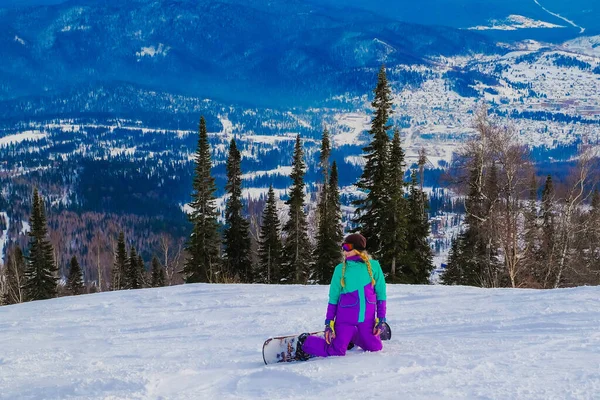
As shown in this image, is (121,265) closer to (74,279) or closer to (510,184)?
(74,279)

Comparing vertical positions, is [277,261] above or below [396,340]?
below

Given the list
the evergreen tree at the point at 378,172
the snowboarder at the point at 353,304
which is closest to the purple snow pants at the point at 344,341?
the snowboarder at the point at 353,304

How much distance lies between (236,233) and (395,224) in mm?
14045

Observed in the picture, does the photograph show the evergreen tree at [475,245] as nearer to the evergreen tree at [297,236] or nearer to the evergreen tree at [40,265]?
the evergreen tree at [297,236]

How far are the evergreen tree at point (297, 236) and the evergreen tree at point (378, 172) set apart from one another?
30.1 ft

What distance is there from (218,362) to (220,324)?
116 inches

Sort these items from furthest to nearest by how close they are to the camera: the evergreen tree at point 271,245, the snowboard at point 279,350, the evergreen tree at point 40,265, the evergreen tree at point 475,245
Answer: the evergreen tree at point 40,265 < the evergreen tree at point 271,245 < the evergreen tree at point 475,245 < the snowboard at point 279,350

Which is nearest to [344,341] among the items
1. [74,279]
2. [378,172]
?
[378,172]

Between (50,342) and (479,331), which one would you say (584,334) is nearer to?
(479,331)

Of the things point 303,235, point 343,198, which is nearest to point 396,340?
point 303,235

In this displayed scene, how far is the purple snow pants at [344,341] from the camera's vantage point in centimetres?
636

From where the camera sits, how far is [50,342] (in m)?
8.71

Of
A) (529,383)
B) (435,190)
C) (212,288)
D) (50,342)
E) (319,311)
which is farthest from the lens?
(435,190)

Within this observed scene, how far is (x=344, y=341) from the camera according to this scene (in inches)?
250
